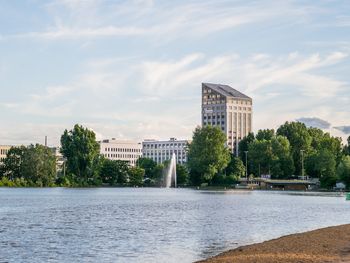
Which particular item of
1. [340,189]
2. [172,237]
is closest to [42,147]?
[340,189]

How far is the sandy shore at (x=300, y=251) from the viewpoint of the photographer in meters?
26.4

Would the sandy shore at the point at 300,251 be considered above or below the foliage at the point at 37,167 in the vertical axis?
below

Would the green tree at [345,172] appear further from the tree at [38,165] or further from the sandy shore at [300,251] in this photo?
the sandy shore at [300,251]

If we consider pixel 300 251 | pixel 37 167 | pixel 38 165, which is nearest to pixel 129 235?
pixel 300 251

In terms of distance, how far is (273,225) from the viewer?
5331 cm

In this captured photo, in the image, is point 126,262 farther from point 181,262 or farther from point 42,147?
point 42,147

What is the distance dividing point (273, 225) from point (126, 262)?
2493cm

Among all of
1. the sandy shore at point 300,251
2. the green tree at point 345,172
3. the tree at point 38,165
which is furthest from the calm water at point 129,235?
the tree at point 38,165

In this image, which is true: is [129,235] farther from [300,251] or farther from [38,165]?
[38,165]

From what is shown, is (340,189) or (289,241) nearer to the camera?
(289,241)

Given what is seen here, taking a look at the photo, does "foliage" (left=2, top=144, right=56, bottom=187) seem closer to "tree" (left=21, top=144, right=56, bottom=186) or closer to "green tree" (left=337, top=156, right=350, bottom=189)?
"tree" (left=21, top=144, right=56, bottom=186)

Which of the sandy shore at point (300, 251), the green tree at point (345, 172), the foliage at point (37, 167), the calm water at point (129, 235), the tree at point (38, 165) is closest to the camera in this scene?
the sandy shore at point (300, 251)

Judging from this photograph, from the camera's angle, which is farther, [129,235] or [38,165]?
[38,165]

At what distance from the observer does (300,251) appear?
29828 mm
